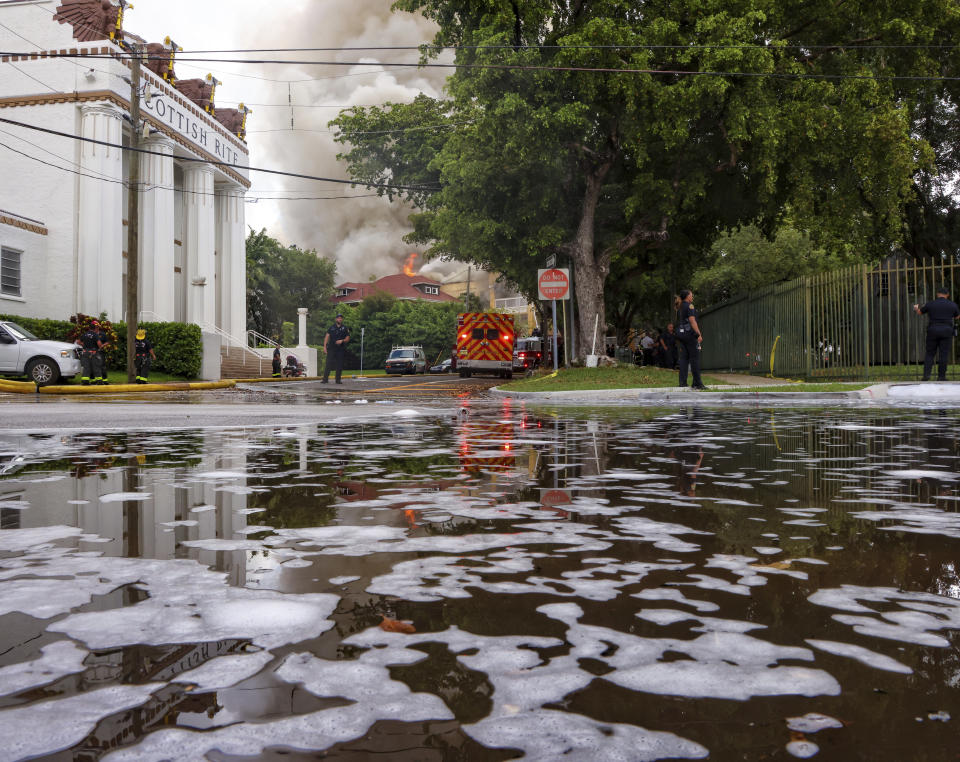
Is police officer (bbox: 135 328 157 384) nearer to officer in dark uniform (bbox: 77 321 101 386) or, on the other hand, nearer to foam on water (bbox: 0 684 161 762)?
officer in dark uniform (bbox: 77 321 101 386)

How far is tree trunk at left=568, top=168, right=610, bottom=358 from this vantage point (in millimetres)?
25547

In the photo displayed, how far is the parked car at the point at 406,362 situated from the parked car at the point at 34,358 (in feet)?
92.9

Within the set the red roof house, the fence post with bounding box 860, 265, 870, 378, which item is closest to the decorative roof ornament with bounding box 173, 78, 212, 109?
the fence post with bounding box 860, 265, 870, 378

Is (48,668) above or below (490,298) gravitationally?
below

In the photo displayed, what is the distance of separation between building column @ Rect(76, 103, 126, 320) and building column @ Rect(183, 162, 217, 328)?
6.69 m

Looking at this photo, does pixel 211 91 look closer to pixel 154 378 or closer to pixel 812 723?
pixel 154 378

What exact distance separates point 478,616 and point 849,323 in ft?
64.5

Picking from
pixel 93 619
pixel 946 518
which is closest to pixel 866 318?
pixel 946 518

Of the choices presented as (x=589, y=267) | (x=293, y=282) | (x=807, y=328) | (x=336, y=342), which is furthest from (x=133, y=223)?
(x=293, y=282)

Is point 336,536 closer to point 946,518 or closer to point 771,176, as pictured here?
point 946,518

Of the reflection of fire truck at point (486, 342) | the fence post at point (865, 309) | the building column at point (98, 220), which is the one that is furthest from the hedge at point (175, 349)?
the fence post at point (865, 309)

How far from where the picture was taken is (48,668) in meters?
2.16

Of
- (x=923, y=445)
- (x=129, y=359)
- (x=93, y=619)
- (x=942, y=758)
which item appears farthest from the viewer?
(x=129, y=359)

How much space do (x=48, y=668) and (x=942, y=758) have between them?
2.12 m
